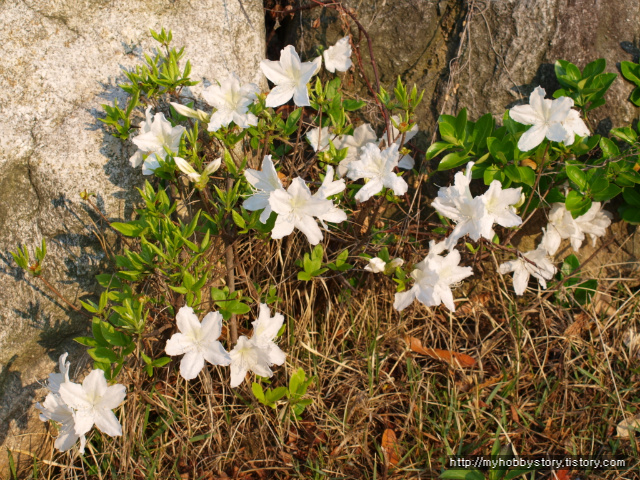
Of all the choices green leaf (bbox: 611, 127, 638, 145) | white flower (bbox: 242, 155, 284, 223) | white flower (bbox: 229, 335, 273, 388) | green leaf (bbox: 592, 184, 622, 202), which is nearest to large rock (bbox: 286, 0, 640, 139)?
green leaf (bbox: 611, 127, 638, 145)

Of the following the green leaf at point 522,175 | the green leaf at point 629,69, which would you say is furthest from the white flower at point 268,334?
the green leaf at point 629,69

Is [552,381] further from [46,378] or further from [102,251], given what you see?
[46,378]

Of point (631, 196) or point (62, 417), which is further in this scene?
point (631, 196)

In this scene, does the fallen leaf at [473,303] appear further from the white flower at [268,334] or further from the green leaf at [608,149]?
the white flower at [268,334]

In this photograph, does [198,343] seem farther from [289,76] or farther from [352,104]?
[352,104]

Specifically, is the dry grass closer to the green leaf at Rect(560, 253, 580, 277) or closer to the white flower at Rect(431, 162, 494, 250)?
the green leaf at Rect(560, 253, 580, 277)

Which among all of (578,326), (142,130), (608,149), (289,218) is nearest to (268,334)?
(289,218)

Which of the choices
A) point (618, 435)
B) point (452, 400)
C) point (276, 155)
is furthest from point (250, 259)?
point (618, 435)
